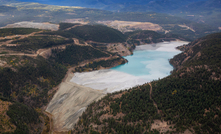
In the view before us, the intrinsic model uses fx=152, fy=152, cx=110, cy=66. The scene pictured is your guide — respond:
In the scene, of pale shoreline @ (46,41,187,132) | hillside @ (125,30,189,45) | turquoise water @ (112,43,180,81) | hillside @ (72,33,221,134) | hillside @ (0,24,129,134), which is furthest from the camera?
hillside @ (125,30,189,45)

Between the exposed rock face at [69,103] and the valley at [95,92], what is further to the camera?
the exposed rock face at [69,103]

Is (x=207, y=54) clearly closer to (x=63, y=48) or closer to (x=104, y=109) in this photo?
(x=104, y=109)

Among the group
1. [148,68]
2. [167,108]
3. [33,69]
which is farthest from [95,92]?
[148,68]

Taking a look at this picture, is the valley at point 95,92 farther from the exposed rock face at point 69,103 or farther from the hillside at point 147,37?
the hillside at point 147,37

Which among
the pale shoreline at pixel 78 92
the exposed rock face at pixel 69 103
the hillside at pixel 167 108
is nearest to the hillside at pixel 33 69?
→ the exposed rock face at pixel 69 103

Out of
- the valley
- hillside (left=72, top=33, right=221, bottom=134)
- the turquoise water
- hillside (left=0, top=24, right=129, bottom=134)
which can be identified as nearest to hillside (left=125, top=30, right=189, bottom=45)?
the turquoise water

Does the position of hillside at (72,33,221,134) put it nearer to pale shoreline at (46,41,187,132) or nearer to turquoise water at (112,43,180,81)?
pale shoreline at (46,41,187,132)
